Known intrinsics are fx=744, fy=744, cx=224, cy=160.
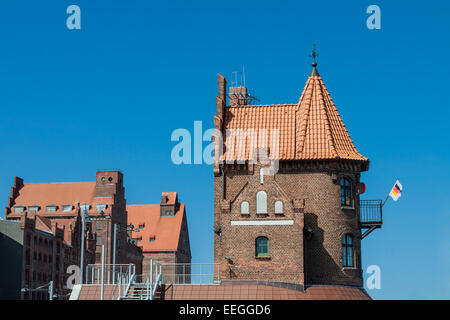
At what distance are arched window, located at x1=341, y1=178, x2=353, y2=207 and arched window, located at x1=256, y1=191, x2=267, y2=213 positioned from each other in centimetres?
578

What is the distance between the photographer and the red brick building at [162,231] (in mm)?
138125

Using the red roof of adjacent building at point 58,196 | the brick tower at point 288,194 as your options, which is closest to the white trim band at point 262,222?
the brick tower at point 288,194

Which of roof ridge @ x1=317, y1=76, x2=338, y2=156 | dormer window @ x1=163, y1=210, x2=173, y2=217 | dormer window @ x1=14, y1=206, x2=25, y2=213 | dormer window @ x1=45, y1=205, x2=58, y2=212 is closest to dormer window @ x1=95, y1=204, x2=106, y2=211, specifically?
dormer window @ x1=45, y1=205, x2=58, y2=212

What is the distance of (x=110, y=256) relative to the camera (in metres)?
120

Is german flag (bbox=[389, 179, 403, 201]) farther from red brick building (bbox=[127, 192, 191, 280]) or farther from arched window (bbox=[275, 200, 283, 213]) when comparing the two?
red brick building (bbox=[127, 192, 191, 280])

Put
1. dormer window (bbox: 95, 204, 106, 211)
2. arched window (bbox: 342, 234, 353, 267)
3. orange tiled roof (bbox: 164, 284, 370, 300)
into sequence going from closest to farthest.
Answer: orange tiled roof (bbox: 164, 284, 370, 300) < arched window (bbox: 342, 234, 353, 267) < dormer window (bbox: 95, 204, 106, 211)

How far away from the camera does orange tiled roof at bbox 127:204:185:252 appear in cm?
13888

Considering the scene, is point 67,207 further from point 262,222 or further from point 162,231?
point 262,222

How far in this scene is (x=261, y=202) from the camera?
5066 centimetres

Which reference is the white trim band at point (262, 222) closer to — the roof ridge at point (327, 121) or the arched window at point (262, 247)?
the arched window at point (262, 247)

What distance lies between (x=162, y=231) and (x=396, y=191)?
94078 millimetres

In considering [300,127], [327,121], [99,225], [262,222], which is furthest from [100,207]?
[262,222]

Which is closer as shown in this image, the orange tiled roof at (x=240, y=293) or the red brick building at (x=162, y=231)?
the orange tiled roof at (x=240, y=293)

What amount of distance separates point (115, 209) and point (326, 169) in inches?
3085
